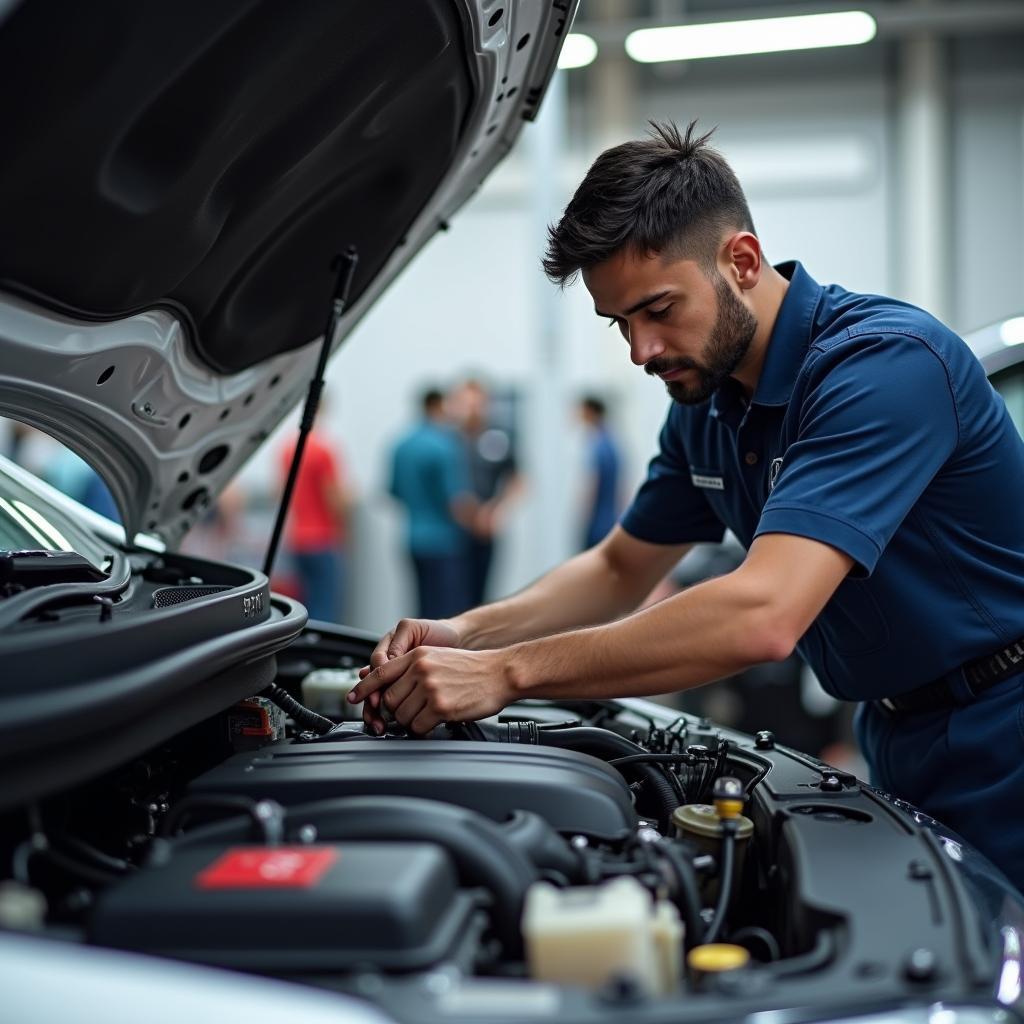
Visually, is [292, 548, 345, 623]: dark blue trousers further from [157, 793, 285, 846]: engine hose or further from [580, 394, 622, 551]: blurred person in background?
[157, 793, 285, 846]: engine hose

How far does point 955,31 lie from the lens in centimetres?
740

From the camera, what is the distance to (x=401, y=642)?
1737mm

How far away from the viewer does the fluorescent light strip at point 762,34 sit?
237 inches

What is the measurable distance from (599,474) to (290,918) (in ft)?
18.4

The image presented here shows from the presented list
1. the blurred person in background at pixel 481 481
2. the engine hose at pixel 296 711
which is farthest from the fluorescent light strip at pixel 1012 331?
the blurred person in background at pixel 481 481

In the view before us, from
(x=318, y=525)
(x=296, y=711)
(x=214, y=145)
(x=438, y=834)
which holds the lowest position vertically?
(x=438, y=834)

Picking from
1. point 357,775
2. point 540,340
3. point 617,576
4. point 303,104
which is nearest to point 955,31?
point 540,340

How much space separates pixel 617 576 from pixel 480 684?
761 mm

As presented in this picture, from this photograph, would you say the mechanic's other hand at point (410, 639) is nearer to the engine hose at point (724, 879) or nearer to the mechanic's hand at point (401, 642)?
the mechanic's hand at point (401, 642)

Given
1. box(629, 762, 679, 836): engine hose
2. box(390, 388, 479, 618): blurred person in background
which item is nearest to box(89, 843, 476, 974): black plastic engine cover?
box(629, 762, 679, 836): engine hose

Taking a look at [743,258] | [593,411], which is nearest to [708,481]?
[743,258]

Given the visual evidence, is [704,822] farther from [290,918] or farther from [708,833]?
[290,918]

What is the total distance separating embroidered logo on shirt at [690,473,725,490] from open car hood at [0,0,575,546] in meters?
0.64

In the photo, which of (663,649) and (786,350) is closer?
(663,649)
